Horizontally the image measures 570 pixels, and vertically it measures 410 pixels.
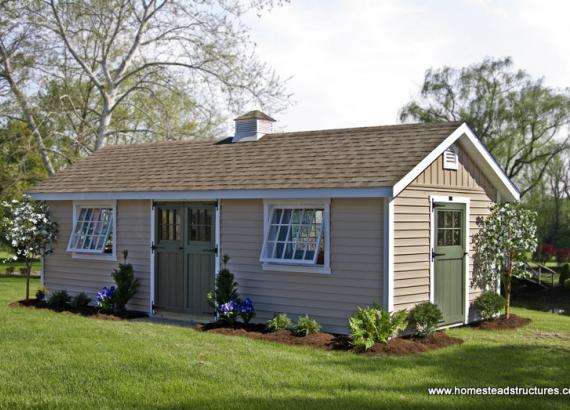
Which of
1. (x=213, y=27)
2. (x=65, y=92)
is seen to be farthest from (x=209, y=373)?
(x=65, y=92)

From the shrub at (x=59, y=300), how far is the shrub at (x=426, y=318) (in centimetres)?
719

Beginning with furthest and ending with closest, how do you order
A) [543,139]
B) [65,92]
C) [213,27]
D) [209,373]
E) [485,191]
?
[543,139], [65,92], [213,27], [485,191], [209,373]

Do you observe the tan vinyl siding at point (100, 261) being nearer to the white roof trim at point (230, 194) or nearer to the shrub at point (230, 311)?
the white roof trim at point (230, 194)

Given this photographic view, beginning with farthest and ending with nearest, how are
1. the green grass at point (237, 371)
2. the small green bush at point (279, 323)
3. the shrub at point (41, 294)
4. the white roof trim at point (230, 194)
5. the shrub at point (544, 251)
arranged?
the shrub at point (544, 251) → the shrub at point (41, 294) → the small green bush at point (279, 323) → the white roof trim at point (230, 194) → the green grass at point (237, 371)

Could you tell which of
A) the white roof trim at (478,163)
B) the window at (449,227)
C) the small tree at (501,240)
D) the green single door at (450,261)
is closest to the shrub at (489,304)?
the small tree at (501,240)

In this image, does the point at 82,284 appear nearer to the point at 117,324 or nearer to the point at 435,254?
the point at 117,324

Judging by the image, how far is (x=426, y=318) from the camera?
10484mm

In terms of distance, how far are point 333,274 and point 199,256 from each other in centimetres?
299

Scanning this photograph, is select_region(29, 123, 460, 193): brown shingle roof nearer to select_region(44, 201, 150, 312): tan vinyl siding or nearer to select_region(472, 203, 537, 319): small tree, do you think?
select_region(44, 201, 150, 312): tan vinyl siding

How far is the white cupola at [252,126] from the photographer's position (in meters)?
13.9

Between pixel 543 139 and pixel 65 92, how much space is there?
21174 mm

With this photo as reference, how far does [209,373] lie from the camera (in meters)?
8.02

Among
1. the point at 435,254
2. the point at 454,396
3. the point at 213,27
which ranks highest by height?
the point at 213,27

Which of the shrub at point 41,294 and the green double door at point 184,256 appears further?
the shrub at point 41,294
